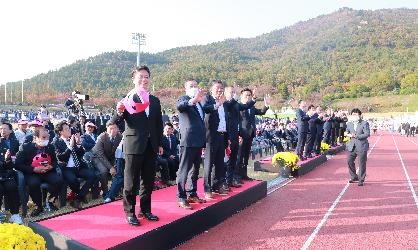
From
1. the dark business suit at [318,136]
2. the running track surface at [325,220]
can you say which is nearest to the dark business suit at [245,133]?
the running track surface at [325,220]

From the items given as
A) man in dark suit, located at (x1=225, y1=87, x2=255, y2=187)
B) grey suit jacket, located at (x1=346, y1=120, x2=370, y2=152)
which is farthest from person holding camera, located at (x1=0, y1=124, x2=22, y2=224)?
grey suit jacket, located at (x1=346, y1=120, x2=370, y2=152)

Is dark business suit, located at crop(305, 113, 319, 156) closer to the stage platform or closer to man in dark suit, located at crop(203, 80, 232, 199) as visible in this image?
man in dark suit, located at crop(203, 80, 232, 199)

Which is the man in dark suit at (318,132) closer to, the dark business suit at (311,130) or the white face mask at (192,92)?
the dark business suit at (311,130)

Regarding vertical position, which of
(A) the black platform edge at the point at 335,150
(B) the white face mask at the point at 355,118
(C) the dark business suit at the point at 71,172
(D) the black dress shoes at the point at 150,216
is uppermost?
(B) the white face mask at the point at 355,118

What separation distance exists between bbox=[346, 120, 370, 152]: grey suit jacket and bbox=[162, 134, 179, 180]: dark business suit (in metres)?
4.14

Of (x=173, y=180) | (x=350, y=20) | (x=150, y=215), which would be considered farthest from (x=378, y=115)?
(x=350, y=20)

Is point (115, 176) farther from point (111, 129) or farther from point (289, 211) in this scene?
point (289, 211)

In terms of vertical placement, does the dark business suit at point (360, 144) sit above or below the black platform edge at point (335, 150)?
A: above

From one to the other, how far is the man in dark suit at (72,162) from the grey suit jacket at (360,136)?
6.16 metres

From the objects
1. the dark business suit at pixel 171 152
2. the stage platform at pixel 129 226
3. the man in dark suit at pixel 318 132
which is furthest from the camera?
the man in dark suit at pixel 318 132

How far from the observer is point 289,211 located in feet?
23.5

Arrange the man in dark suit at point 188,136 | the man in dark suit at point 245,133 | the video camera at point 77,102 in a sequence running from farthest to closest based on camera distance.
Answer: the video camera at point 77,102 → the man in dark suit at point 245,133 → the man in dark suit at point 188,136

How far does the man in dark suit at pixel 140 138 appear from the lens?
4.76 m

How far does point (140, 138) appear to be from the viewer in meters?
4.78
